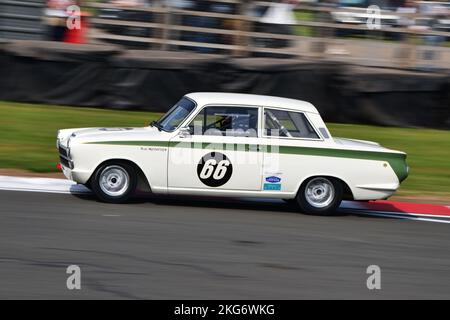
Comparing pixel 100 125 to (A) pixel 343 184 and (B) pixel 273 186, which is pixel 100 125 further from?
(A) pixel 343 184

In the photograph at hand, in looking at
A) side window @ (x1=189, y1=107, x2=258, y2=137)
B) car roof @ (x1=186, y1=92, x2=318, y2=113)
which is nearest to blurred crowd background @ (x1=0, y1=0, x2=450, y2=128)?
car roof @ (x1=186, y1=92, x2=318, y2=113)

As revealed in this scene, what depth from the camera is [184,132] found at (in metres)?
9.40

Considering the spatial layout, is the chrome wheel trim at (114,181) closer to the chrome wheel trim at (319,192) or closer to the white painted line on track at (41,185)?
the white painted line on track at (41,185)

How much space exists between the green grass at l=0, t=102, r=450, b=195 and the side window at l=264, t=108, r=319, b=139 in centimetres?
268

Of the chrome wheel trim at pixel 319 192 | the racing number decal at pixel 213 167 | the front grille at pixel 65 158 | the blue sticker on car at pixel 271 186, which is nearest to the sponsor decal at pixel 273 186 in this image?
the blue sticker on car at pixel 271 186

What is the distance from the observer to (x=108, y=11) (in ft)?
55.1

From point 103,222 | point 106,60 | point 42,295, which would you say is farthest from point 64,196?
point 106,60

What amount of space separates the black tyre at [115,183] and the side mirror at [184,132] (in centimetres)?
71

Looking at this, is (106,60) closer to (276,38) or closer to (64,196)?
(276,38)

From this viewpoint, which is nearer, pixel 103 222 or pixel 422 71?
pixel 103 222

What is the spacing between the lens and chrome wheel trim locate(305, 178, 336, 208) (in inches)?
384

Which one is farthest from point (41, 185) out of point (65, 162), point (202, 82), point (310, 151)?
point (202, 82)

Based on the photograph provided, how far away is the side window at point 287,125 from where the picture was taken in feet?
31.6

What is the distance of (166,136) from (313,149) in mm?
1798
